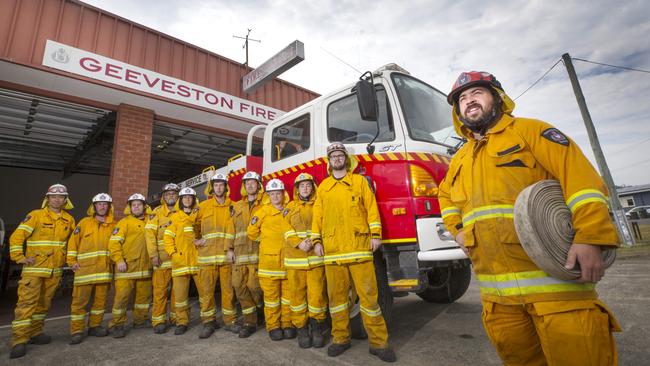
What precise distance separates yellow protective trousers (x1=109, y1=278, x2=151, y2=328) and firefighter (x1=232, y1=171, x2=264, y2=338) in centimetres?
164

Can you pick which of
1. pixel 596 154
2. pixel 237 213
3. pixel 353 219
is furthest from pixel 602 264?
pixel 596 154

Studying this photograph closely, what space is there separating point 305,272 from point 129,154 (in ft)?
15.5

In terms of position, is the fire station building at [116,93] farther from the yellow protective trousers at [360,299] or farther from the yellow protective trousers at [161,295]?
the yellow protective trousers at [360,299]

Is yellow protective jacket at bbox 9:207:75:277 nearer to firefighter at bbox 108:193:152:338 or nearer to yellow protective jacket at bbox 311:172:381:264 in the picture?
firefighter at bbox 108:193:152:338

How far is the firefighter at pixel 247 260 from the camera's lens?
4.02 m

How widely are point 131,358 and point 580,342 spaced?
12.6 ft

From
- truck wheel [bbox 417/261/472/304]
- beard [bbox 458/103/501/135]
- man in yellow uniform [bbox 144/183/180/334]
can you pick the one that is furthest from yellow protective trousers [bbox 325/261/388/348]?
man in yellow uniform [bbox 144/183/180/334]

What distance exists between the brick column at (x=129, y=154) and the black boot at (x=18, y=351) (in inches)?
101

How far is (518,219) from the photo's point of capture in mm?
1399

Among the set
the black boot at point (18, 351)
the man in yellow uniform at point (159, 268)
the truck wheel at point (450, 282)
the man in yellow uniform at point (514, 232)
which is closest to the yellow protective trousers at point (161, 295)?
the man in yellow uniform at point (159, 268)

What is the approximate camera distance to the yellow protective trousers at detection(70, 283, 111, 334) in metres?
4.09

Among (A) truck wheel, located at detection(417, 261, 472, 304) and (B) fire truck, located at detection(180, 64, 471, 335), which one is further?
(A) truck wheel, located at detection(417, 261, 472, 304)

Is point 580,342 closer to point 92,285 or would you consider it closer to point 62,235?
point 92,285

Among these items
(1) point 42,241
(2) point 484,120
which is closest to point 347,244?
(2) point 484,120
